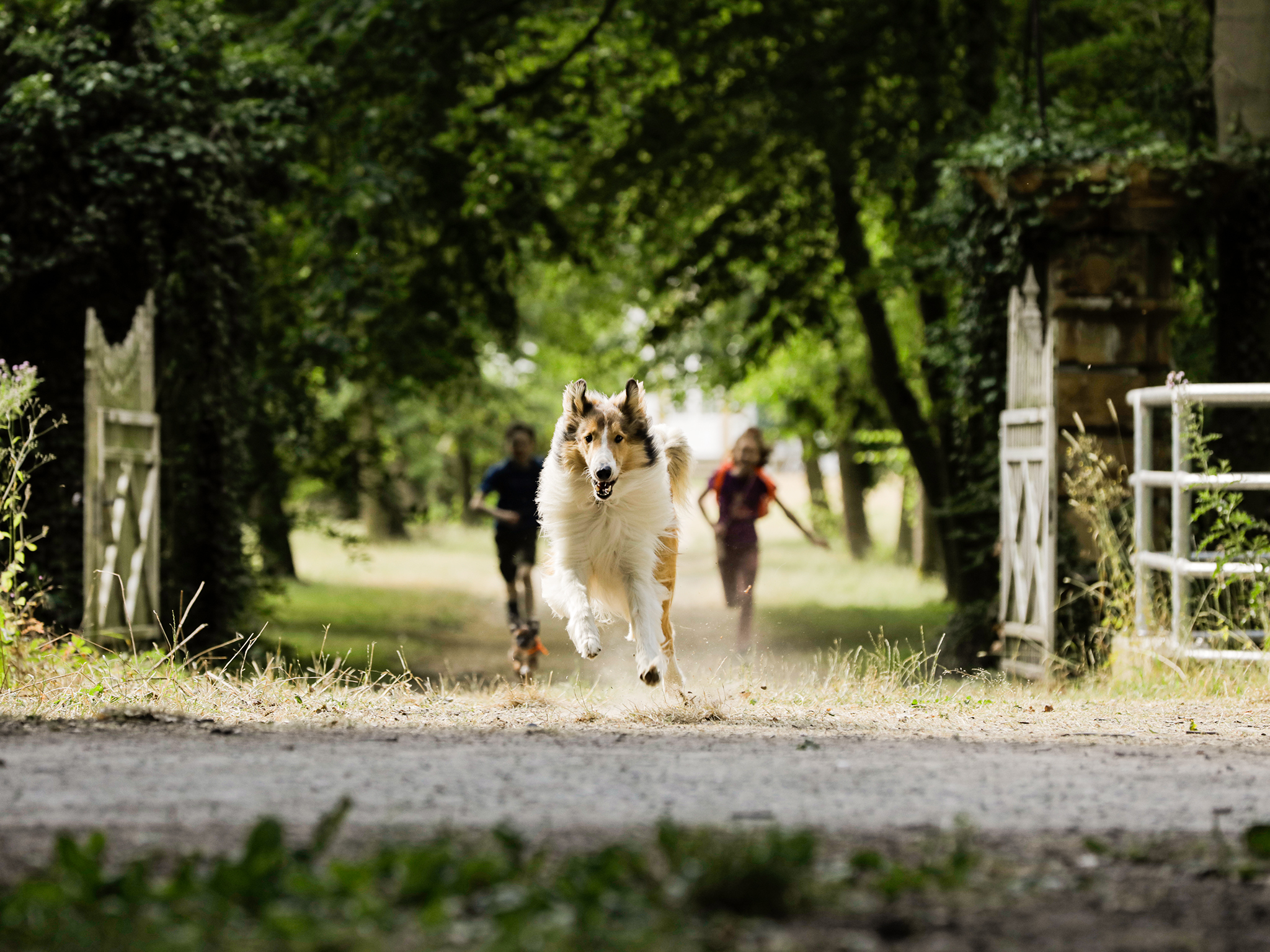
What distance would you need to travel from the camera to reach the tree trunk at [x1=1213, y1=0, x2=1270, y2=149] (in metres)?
11.0

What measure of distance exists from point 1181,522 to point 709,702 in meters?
3.64

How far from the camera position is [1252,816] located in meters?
4.30

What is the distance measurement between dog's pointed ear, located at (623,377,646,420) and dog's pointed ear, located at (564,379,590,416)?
0.22m

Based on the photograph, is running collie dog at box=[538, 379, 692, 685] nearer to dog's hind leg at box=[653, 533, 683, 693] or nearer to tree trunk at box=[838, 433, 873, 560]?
dog's hind leg at box=[653, 533, 683, 693]

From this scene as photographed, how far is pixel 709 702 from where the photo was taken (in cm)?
696

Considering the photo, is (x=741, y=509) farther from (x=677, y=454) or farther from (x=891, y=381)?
(x=891, y=381)

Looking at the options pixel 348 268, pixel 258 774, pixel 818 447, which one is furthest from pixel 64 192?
pixel 818 447

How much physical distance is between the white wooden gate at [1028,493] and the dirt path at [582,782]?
15.4ft

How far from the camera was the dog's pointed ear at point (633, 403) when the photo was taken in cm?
811

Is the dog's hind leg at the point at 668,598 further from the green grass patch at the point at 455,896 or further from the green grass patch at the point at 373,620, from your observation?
the green grass patch at the point at 373,620

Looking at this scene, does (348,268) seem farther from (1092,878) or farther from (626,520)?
(1092,878)

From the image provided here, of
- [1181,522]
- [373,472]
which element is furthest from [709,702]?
[373,472]

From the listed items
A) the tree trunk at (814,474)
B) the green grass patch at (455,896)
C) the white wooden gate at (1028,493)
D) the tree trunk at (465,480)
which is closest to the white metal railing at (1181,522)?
the white wooden gate at (1028,493)

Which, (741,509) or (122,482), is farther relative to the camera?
(741,509)
